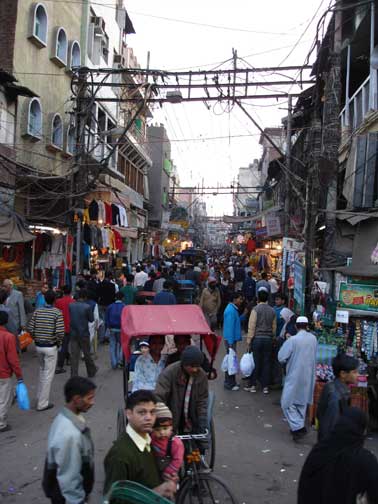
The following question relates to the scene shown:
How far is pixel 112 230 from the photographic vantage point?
2212 centimetres

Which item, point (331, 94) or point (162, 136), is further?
point (162, 136)

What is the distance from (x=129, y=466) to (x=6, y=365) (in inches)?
171

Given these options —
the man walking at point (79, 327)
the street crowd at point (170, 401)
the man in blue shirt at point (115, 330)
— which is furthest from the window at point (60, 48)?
the man walking at point (79, 327)

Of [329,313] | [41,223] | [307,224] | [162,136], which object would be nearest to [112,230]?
[41,223]

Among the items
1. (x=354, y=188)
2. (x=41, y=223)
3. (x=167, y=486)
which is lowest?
(x=167, y=486)

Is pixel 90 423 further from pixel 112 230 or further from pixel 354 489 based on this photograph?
pixel 112 230

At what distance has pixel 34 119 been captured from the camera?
51.1 feet

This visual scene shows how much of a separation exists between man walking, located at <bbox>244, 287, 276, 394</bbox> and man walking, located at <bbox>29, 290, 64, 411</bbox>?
351 centimetres

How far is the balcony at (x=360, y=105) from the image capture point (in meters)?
11.2

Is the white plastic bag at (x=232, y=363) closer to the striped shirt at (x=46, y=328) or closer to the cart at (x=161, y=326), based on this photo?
the cart at (x=161, y=326)

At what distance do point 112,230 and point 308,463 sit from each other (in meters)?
19.6

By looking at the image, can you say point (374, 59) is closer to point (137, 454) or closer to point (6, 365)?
point (6, 365)

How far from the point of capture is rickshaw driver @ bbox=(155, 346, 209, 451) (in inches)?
192

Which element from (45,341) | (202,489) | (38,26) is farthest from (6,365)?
(38,26)
